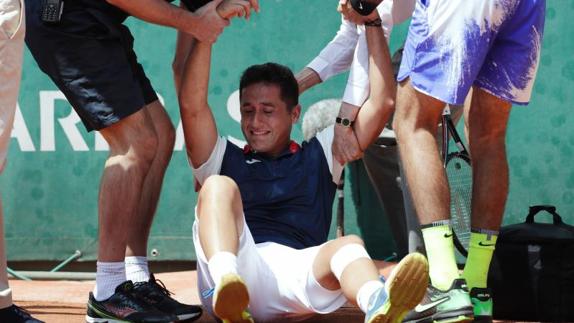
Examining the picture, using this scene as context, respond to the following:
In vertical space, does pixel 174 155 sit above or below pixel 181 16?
below

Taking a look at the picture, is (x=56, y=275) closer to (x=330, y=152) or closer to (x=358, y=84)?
(x=330, y=152)

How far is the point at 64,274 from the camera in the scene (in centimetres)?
528

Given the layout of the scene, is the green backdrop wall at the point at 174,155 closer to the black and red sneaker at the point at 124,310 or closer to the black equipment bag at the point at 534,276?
the black equipment bag at the point at 534,276

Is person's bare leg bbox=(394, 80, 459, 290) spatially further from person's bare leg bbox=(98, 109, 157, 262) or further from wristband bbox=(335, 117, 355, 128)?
person's bare leg bbox=(98, 109, 157, 262)

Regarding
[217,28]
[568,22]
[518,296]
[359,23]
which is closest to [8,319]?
[217,28]

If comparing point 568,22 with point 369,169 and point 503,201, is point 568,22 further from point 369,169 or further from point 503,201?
point 503,201

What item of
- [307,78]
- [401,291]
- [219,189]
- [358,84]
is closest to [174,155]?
[307,78]

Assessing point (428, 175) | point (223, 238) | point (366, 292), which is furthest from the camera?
point (428, 175)

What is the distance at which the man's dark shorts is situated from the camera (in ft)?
12.0

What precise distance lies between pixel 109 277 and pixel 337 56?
4.55 feet

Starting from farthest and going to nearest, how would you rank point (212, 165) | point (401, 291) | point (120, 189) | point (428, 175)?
point (212, 165) → point (120, 189) → point (428, 175) → point (401, 291)

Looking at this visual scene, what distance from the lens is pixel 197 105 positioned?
3.71 metres

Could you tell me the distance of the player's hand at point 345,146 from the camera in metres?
3.79

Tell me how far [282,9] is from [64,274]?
1730mm
